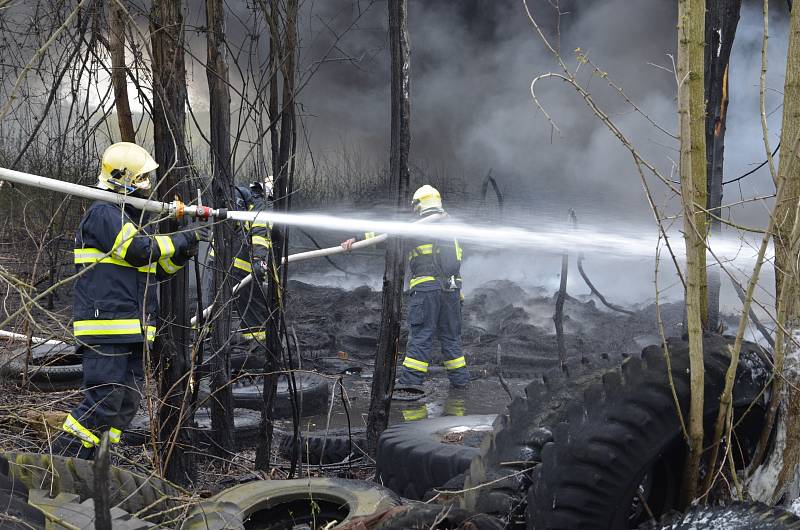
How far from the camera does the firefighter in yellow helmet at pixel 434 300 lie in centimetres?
759

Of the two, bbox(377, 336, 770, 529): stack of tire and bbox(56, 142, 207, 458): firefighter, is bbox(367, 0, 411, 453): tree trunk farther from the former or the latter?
bbox(377, 336, 770, 529): stack of tire

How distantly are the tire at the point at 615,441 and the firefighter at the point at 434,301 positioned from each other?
5067 millimetres

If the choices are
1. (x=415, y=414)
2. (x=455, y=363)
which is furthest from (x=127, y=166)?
(x=455, y=363)

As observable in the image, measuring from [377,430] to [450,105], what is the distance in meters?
15.2

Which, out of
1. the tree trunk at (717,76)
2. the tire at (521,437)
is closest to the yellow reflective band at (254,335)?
the tire at (521,437)

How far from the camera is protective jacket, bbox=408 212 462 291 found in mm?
7668

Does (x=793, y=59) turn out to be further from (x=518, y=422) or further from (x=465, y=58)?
(x=465, y=58)

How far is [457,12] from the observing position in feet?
55.8

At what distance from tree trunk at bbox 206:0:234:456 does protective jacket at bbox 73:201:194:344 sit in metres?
0.25

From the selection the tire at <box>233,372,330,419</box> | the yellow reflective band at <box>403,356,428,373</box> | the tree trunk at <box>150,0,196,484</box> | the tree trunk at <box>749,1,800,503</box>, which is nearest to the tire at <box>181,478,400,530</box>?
the tree trunk at <box>150,0,196,484</box>

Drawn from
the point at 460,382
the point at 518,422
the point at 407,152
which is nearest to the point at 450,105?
the point at 460,382

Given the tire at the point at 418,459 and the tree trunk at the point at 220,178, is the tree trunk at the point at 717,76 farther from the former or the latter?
the tree trunk at the point at 220,178

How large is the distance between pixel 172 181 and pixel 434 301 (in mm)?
4107

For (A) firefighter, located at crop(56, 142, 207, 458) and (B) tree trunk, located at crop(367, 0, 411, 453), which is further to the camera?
(B) tree trunk, located at crop(367, 0, 411, 453)
